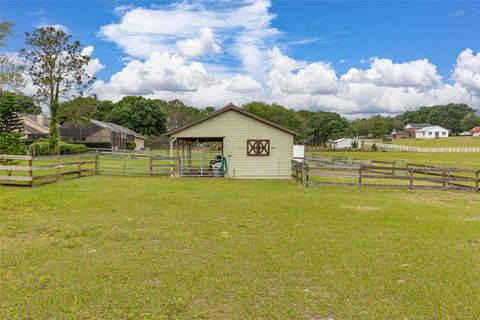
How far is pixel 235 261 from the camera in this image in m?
5.91

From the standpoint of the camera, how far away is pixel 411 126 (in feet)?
439

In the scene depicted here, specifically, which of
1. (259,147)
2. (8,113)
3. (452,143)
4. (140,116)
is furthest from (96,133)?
(452,143)

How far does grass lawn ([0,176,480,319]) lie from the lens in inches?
169

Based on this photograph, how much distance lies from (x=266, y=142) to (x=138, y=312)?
17.0m

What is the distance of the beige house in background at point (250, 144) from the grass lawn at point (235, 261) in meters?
9.53

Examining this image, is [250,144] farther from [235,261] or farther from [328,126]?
[328,126]

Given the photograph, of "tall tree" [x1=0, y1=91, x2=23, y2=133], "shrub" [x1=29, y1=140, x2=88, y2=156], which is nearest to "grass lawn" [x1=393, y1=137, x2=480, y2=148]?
"shrub" [x1=29, y1=140, x2=88, y2=156]

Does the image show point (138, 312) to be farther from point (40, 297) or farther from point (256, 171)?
point (256, 171)

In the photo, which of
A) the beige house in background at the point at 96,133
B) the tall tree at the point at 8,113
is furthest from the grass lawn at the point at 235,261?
the beige house in background at the point at 96,133

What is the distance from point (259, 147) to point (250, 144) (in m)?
0.53

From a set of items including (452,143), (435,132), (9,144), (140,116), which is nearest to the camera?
(9,144)

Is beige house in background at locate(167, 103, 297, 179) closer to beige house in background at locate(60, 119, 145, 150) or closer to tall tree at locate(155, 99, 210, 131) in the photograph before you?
beige house in background at locate(60, 119, 145, 150)

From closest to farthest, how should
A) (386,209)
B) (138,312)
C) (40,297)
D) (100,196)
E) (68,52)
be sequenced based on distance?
1. (138,312)
2. (40,297)
3. (386,209)
4. (100,196)
5. (68,52)

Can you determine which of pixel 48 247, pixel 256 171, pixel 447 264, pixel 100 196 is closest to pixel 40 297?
pixel 48 247
